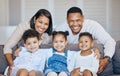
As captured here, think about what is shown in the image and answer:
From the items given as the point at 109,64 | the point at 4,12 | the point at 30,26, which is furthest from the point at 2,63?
the point at 4,12

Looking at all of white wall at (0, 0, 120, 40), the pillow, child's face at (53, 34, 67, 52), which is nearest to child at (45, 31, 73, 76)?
child's face at (53, 34, 67, 52)

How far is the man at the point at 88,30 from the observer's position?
225 cm

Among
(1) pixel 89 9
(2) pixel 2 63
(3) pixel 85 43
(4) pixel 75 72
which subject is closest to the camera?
(4) pixel 75 72

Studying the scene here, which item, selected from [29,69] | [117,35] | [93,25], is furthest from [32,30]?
[117,35]

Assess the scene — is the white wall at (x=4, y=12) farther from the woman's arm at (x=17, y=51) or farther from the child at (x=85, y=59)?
the child at (x=85, y=59)

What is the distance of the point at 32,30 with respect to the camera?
225 centimetres

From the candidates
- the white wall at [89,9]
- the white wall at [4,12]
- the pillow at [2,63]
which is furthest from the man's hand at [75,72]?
the white wall at [4,12]

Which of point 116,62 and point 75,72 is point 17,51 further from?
point 116,62

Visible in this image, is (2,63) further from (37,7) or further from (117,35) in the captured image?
(117,35)

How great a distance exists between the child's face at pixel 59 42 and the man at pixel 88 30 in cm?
22

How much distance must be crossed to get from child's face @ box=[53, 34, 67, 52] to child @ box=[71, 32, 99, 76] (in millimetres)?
136

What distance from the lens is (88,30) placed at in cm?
237

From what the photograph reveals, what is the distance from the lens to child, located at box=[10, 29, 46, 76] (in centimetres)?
213

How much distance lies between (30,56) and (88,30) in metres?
0.58
